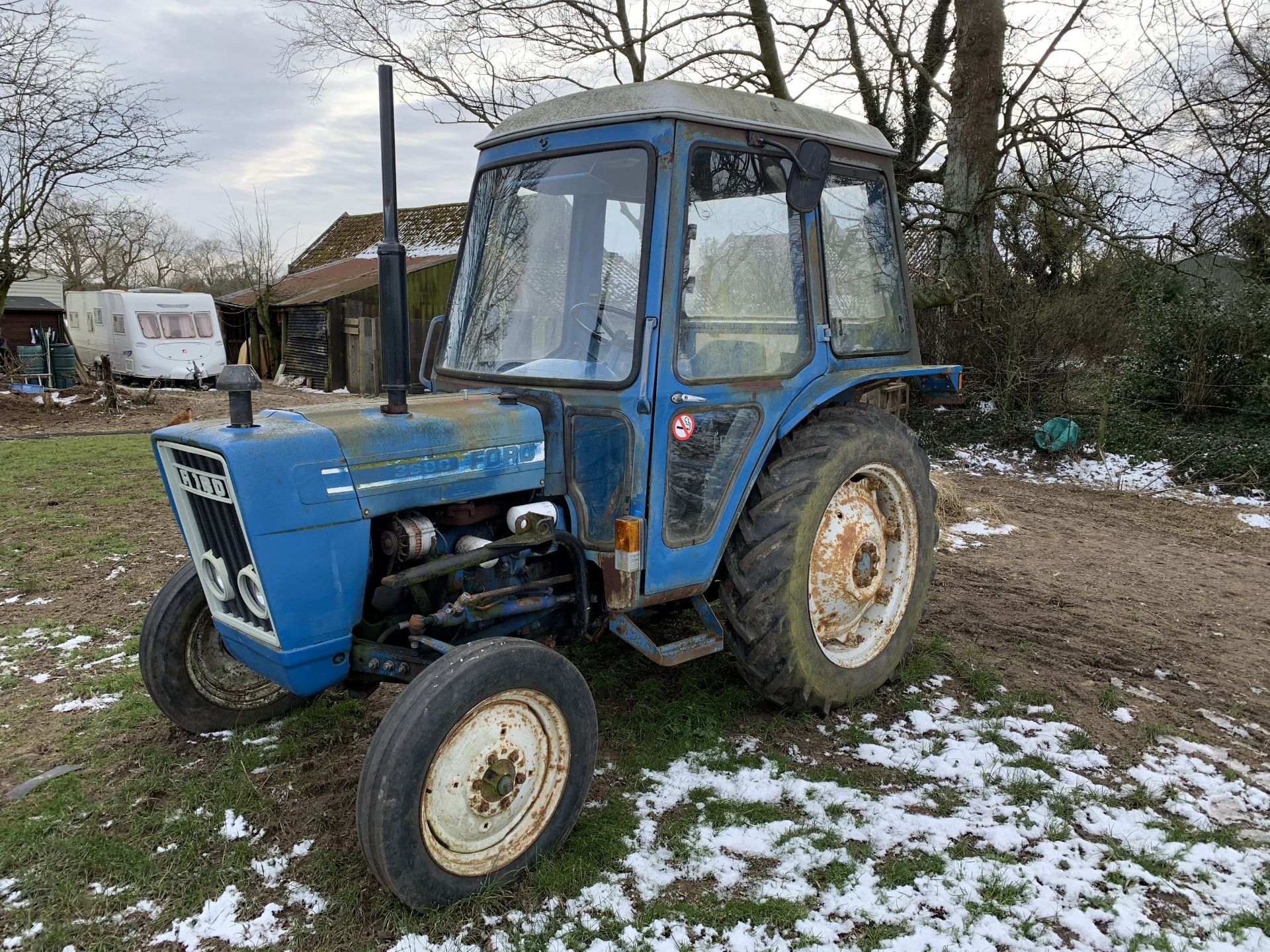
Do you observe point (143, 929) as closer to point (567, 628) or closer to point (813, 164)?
point (567, 628)

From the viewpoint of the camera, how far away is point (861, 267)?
375 cm

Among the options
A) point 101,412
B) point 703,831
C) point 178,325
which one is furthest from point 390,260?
point 178,325

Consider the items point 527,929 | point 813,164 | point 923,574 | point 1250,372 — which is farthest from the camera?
point 1250,372

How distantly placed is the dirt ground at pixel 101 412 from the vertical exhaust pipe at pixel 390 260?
356 inches

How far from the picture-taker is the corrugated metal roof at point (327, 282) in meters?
19.9

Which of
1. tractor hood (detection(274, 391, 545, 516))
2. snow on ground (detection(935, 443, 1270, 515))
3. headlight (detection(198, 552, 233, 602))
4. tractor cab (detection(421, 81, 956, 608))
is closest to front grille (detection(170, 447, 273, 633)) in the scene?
headlight (detection(198, 552, 233, 602))

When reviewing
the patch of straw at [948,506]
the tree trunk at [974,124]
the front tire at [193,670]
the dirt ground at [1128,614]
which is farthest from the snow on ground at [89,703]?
the tree trunk at [974,124]

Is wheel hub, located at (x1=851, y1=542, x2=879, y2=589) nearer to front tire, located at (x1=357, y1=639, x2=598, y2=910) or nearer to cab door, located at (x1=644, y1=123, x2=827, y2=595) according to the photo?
cab door, located at (x1=644, y1=123, x2=827, y2=595)

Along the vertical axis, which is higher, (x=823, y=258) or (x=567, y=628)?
(x=823, y=258)

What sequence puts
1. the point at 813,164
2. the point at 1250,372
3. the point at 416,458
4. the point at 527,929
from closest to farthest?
the point at 527,929 → the point at 416,458 → the point at 813,164 → the point at 1250,372

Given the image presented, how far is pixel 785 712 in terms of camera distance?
3523mm

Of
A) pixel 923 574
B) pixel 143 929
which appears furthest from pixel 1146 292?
pixel 143 929

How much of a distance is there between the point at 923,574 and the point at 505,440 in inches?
80.0

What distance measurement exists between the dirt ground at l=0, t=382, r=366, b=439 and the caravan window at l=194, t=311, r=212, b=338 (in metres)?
3.02
